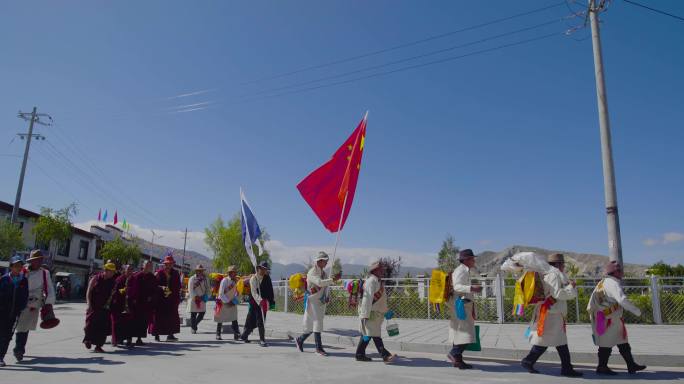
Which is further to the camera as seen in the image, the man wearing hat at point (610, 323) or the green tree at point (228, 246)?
the green tree at point (228, 246)

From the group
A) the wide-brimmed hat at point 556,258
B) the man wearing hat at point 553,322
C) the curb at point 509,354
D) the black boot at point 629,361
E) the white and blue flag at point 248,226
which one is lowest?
the curb at point 509,354

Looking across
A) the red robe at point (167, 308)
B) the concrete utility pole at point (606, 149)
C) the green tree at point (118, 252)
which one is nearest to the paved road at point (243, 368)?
the red robe at point (167, 308)

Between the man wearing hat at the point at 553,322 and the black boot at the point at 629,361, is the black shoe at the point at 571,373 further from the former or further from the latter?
the black boot at the point at 629,361

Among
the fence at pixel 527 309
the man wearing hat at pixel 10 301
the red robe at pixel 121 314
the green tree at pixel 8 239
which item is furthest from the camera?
the green tree at pixel 8 239

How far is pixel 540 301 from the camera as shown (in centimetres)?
635

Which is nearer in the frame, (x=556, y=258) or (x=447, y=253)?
(x=556, y=258)

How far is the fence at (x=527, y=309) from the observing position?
12320mm

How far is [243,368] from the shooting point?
665cm

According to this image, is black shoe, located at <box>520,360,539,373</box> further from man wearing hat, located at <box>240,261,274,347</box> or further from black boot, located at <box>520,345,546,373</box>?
man wearing hat, located at <box>240,261,274,347</box>

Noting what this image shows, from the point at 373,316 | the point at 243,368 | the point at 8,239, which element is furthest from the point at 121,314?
the point at 8,239

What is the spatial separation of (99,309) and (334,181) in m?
5.60

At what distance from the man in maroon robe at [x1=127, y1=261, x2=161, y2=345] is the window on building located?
40.6 meters

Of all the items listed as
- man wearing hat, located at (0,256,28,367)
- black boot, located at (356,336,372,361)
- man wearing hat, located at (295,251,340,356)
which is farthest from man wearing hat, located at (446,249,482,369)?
man wearing hat, located at (0,256,28,367)

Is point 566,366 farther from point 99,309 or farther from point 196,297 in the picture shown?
point 196,297
